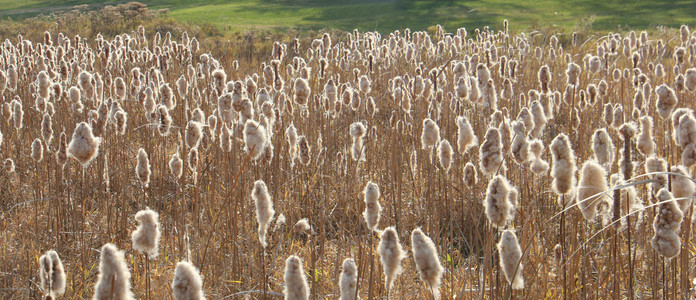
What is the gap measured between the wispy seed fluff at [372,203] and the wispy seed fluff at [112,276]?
0.82 metres

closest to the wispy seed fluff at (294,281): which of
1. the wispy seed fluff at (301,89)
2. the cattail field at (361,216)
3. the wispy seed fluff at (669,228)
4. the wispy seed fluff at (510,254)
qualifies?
the cattail field at (361,216)

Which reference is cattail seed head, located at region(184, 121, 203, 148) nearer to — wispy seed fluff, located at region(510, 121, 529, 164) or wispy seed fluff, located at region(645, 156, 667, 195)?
wispy seed fluff, located at region(510, 121, 529, 164)

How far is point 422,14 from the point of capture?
28109 mm

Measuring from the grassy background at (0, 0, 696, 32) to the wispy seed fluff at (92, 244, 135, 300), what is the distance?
68.4 feet

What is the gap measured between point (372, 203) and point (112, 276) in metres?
0.88

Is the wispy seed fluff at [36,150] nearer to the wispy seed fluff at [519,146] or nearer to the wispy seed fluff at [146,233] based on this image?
the wispy seed fluff at [146,233]

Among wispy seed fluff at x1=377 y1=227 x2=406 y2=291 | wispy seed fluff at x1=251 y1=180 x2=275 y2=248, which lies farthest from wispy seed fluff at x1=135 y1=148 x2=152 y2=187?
wispy seed fluff at x1=377 y1=227 x2=406 y2=291

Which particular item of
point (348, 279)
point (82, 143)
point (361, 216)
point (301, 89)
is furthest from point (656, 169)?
point (82, 143)

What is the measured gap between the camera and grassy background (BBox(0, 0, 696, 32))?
23.7 metres

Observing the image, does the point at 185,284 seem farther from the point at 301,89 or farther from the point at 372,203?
the point at 301,89

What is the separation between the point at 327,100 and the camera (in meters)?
4.14

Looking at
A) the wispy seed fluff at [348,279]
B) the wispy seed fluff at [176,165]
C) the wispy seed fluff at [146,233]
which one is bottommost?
the wispy seed fluff at [348,279]

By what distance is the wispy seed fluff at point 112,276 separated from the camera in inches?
46.9

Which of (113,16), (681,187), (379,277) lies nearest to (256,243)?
(379,277)
